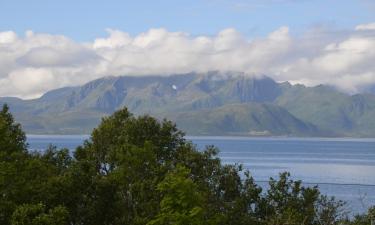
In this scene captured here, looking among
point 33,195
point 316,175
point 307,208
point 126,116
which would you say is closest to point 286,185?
point 307,208

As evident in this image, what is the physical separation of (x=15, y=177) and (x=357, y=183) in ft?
466

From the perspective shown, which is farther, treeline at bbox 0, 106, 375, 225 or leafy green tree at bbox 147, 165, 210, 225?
treeline at bbox 0, 106, 375, 225

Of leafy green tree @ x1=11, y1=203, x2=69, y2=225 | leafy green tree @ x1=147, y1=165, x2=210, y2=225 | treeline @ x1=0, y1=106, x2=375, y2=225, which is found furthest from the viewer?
treeline @ x1=0, y1=106, x2=375, y2=225

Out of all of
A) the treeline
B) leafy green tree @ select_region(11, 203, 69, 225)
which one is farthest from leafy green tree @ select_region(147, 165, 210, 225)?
leafy green tree @ select_region(11, 203, 69, 225)

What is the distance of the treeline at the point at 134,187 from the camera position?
3219 cm

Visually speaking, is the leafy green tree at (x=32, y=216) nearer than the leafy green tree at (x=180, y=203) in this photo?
Yes

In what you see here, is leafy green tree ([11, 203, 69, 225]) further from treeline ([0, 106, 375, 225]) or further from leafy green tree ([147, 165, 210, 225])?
leafy green tree ([147, 165, 210, 225])

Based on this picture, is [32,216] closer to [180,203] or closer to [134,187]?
[180,203]

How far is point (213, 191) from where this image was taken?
44188mm

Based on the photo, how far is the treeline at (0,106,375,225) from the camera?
32.2 meters

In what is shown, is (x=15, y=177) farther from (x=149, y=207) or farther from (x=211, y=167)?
(x=211, y=167)

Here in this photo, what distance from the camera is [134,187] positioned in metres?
38.8

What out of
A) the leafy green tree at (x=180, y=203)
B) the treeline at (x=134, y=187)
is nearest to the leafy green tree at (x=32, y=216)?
the treeline at (x=134, y=187)

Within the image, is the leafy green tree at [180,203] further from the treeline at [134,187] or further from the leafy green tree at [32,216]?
the leafy green tree at [32,216]
